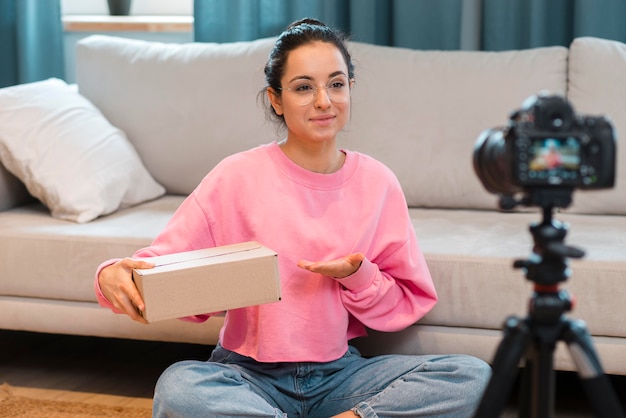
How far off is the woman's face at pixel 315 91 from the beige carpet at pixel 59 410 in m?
0.80

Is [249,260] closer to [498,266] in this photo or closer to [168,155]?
[498,266]

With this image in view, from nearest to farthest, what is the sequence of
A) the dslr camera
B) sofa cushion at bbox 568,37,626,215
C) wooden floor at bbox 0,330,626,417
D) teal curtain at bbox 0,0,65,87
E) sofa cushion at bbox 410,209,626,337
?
1. the dslr camera
2. sofa cushion at bbox 410,209,626,337
3. wooden floor at bbox 0,330,626,417
4. sofa cushion at bbox 568,37,626,215
5. teal curtain at bbox 0,0,65,87

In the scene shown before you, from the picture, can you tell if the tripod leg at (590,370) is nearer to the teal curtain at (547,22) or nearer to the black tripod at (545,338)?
the black tripod at (545,338)

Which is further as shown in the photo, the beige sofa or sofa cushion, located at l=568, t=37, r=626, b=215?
sofa cushion, located at l=568, t=37, r=626, b=215

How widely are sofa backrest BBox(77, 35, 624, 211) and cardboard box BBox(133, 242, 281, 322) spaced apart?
989 millimetres

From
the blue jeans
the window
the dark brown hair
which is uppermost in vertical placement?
the window

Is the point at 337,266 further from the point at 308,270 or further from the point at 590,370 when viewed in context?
the point at 590,370

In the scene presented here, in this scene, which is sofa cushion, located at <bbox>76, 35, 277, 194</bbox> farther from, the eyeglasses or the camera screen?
the camera screen

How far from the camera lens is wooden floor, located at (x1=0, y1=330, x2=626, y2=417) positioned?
2.27 meters

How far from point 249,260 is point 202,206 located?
259 mm

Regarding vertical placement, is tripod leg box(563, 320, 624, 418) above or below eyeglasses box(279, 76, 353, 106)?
below

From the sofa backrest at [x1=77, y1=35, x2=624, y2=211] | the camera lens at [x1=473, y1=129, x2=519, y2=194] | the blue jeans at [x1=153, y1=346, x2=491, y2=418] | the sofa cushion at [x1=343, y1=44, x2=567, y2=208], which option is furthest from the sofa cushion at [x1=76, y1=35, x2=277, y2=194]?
the camera lens at [x1=473, y1=129, x2=519, y2=194]

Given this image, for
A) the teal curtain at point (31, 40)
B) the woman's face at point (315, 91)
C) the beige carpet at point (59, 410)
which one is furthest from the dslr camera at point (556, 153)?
the teal curtain at point (31, 40)

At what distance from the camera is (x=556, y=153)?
1017 mm
